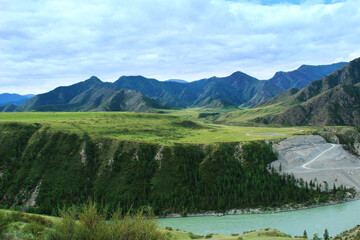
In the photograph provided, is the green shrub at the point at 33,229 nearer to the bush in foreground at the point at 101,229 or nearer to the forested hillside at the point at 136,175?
the bush in foreground at the point at 101,229

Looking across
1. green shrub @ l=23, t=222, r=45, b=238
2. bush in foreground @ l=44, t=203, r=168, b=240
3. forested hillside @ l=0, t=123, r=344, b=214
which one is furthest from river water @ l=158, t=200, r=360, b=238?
green shrub @ l=23, t=222, r=45, b=238

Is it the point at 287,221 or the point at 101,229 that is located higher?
the point at 101,229

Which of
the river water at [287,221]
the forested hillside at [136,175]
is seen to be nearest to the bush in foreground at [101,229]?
the river water at [287,221]

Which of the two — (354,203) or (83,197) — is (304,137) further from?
(83,197)

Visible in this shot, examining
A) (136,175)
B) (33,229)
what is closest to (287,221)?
(136,175)

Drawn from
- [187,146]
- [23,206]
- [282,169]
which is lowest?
[23,206]

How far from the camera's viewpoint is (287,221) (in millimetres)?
69125

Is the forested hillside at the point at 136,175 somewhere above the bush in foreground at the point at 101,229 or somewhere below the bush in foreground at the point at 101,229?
below

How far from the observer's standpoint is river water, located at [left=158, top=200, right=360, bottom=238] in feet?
211

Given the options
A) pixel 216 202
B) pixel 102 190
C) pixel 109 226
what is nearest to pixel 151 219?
pixel 109 226

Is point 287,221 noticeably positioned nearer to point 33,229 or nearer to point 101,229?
point 101,229

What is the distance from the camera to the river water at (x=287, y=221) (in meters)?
64.4

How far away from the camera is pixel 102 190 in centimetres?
8956

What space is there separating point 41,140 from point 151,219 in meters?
105
